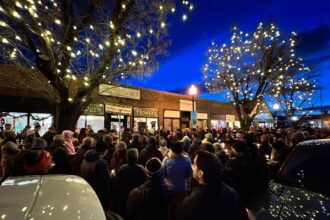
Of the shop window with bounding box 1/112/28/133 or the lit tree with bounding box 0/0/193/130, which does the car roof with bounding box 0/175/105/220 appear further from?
the shop window with bounding box 1/112/28/133

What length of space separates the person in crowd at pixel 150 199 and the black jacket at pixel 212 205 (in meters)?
1.23

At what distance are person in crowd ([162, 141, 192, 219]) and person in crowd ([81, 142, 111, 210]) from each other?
4.00ft

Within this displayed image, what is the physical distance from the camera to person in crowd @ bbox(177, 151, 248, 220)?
9.04ft

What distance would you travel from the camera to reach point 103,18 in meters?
10.8

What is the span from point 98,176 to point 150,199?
6.08 ft

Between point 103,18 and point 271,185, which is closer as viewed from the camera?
point 271,185

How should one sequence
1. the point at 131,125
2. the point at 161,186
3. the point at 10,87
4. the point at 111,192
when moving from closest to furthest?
the point at 161,186, the point at 111,192, the point at 10,87, the point at 131,125

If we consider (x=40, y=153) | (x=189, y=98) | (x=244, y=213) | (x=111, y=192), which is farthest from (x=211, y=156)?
(x=189, y=98)

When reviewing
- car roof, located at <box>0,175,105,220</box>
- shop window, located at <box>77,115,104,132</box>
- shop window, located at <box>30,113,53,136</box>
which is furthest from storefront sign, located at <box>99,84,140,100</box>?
car roof, located at <box>0,175,105,220</box>

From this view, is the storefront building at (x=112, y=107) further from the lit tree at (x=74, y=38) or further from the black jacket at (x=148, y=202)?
the black jacket at (x=148, y=202)

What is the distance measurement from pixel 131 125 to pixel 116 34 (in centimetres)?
1251

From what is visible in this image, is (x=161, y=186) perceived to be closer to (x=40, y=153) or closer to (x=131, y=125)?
(x=40, y=153)

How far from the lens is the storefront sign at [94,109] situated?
61.8 feet

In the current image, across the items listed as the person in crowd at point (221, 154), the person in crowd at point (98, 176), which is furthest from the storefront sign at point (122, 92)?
the person in crowd at point (98, 176)
